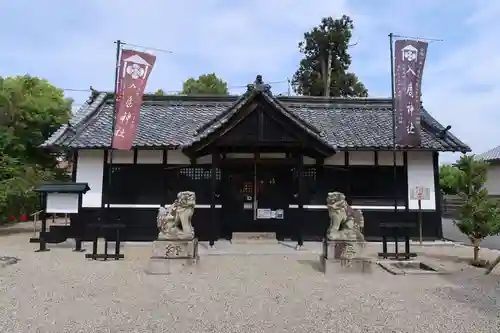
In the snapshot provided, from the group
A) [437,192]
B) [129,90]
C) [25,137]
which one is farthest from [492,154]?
[25,137]

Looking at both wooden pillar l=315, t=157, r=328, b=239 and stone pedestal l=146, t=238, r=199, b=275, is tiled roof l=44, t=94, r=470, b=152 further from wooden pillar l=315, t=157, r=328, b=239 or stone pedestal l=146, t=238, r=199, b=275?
stone pedestal l=146, t=238, r=199, b=275

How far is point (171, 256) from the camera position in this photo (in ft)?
28.4

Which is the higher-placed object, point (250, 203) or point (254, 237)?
point (250, 203)

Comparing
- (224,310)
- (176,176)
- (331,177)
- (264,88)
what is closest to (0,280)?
(224,310)

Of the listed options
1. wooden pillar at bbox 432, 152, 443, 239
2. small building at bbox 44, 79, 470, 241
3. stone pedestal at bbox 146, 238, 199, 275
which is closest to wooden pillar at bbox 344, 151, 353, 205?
small building at bbox 44, 79, 470, 241

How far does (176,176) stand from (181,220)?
4.97 meters

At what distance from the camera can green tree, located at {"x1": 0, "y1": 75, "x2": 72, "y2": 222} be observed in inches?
600

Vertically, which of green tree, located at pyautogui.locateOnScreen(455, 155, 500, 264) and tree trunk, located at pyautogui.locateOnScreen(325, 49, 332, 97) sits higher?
tree trunk, located at pyautogui.locateOnScreen(325, 49, 332, 97)

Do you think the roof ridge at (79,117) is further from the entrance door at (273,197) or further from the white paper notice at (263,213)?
the white paper notice at (263,213)

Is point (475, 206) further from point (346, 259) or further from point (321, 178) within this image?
point (321, 178)

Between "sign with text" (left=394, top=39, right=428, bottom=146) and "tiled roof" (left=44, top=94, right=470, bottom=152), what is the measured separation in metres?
2.43

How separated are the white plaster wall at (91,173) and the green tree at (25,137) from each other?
131 inches

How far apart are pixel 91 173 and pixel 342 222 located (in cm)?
943

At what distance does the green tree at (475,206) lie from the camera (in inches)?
380
